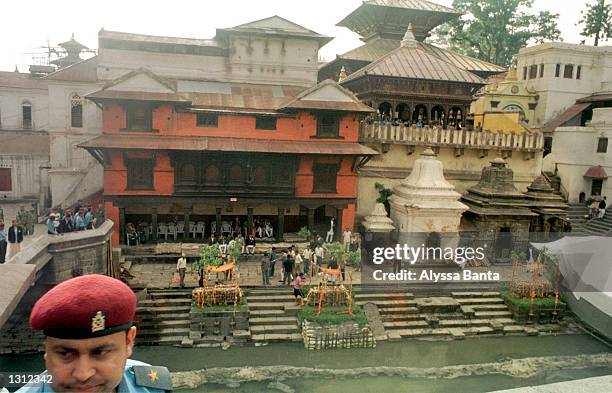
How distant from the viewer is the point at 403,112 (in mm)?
29547

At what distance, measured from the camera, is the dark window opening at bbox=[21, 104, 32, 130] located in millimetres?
36219

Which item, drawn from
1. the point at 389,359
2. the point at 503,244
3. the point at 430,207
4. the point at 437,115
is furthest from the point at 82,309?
the point at 437,115

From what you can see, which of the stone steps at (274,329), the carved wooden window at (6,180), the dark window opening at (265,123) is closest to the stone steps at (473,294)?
the stone steps at (274,329)

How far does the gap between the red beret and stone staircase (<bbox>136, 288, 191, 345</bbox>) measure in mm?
15523

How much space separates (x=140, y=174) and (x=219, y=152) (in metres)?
3.83

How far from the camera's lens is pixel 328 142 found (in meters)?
24.2

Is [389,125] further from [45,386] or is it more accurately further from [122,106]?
[45,386]

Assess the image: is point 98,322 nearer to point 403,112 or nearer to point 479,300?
point 479,300

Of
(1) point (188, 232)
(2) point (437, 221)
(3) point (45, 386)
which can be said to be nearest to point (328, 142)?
(2) point (437, 221)

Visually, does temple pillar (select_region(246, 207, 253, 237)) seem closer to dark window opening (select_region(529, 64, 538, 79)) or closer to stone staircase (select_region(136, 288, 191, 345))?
stone staircase (select_region(136, 288, 191, 345))

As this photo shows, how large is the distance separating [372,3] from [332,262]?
20.4m

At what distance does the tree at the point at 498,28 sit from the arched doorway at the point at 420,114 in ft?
60.4

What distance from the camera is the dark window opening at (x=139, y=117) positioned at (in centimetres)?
2230

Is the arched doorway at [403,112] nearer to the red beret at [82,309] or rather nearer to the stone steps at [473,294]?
the stone steps at [473,294]
